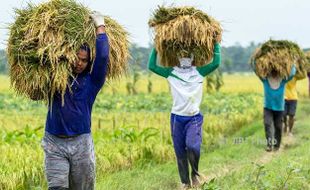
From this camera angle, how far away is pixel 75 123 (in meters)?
4.96

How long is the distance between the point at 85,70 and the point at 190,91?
2.37 metres

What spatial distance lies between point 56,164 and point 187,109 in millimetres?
2576

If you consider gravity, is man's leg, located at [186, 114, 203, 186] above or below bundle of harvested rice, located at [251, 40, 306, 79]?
below

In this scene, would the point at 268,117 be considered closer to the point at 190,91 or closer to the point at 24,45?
the point at 190,91

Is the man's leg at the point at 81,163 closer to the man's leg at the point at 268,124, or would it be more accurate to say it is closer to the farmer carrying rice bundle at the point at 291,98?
the man's leg at the point at 268,124

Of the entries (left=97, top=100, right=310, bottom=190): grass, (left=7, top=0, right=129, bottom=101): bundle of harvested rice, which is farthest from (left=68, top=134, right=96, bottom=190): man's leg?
(left=97, top=100, right=310, bottom=190): grass

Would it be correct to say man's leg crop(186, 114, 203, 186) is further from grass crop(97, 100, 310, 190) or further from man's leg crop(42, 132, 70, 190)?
man's leg crop(42, 132, 70, 190)

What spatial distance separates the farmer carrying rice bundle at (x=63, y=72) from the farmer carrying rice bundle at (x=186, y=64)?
2241 mm

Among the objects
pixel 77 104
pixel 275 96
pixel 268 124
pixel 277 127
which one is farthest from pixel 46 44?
pixel 277 127

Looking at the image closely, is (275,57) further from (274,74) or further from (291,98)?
(291,98)

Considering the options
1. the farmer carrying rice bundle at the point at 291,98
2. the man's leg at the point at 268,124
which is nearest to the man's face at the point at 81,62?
the man's leg at the point at 268,124

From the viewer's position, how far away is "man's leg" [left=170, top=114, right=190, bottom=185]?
7281mm

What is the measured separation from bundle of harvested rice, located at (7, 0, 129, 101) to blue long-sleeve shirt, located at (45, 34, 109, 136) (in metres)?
0.09

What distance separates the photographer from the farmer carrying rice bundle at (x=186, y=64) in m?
7.20
